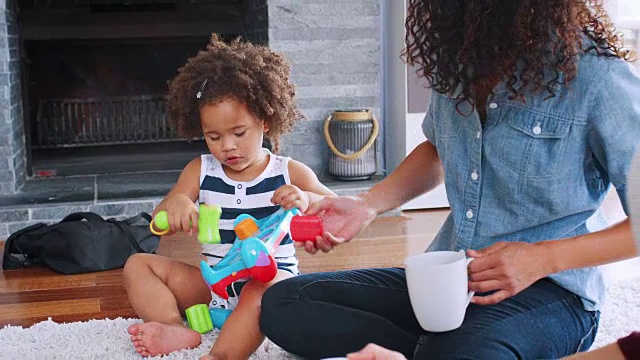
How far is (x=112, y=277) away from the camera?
237 centimetres

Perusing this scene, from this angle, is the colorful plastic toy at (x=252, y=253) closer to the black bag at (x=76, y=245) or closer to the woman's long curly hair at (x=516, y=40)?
the woman's long curly hair at (x=516, y=40)

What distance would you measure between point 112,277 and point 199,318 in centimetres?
64

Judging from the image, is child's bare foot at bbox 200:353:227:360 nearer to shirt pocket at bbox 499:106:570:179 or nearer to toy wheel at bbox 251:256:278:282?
toy wheel at bbox 251:256:278:282

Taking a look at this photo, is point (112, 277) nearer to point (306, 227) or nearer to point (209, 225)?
point (209, 225)

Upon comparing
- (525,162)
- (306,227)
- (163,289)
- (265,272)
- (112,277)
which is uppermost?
(525,162)

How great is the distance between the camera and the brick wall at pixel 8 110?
9.55ft

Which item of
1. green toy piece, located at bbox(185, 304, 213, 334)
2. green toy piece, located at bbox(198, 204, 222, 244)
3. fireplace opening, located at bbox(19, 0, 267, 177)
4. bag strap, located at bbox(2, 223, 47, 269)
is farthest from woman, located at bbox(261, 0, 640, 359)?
fireplace opening, located at bbox(19, 0, 267, 177)

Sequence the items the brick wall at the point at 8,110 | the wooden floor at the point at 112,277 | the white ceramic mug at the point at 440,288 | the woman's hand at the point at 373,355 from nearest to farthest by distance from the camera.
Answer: the woman's hand at the point at 373,355, the white ceramic mug at the point at 440,288, the wooden floor at the point at 112,277, the brick wall at the point at 8,110

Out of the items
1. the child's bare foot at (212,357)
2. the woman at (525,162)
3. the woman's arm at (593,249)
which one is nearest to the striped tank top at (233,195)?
the child's bare foot at (212,357)

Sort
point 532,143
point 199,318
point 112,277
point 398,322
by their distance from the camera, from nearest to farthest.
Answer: point 532,143
point 398,322
point 199,318
point 112,277

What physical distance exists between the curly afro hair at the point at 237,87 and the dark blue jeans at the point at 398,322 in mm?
507

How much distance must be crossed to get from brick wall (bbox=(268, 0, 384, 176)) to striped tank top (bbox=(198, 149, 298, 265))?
1285mm

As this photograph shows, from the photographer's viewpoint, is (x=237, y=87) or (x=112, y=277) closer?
(x=237, y=87)

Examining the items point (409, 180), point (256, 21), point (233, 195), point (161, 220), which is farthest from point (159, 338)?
point (256, 21)
